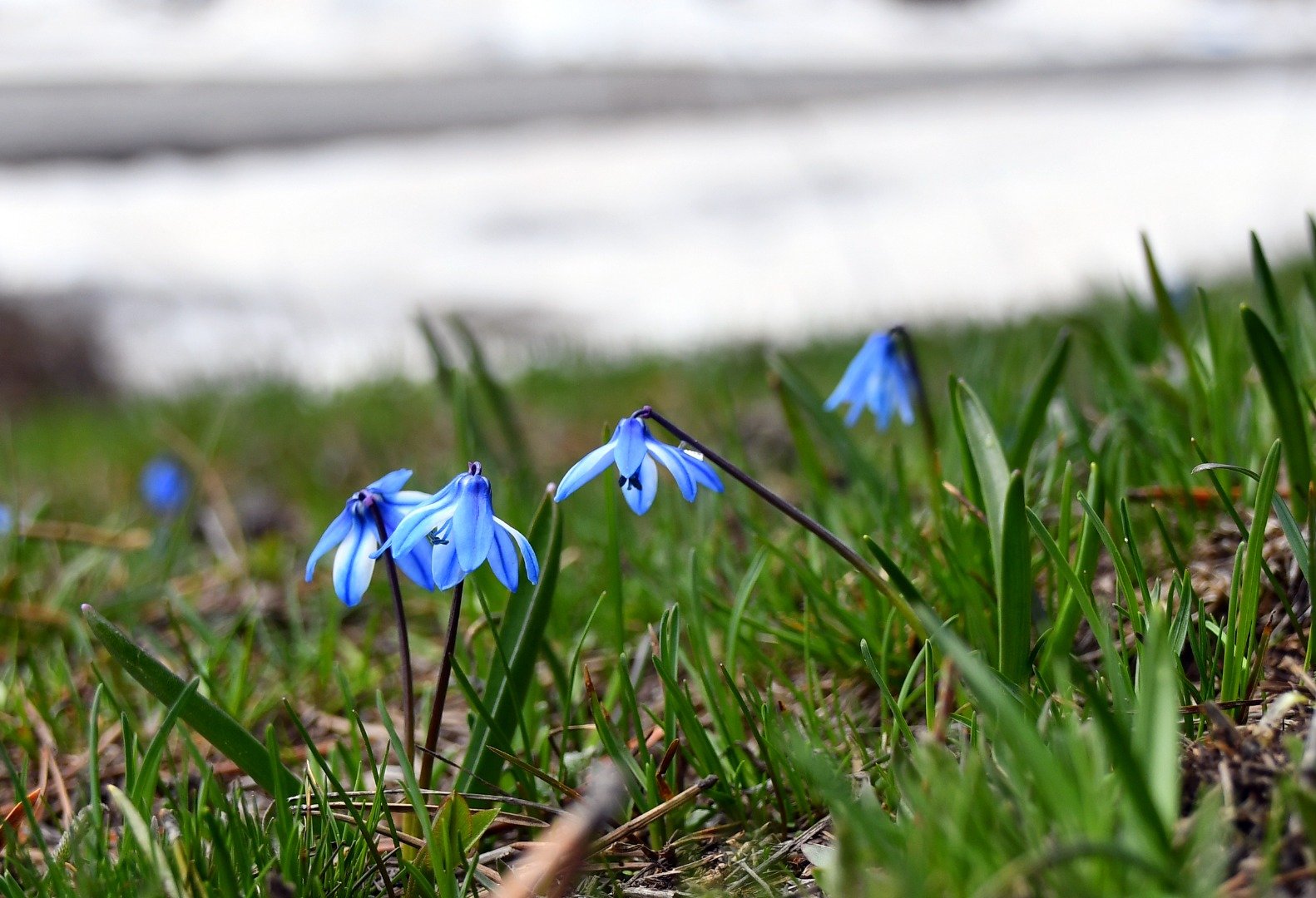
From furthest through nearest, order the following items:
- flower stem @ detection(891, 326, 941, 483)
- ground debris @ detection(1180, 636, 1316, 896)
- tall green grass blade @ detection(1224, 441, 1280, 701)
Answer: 1. flower stem @ detection(891, 326, 941, 483)
2. tall green grass blade @ detection(1224, 441, 1280, 701)
3. ground debris @ detection(1180, 636, 1316, 896)

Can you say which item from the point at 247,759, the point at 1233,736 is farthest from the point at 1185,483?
the point at 247,759

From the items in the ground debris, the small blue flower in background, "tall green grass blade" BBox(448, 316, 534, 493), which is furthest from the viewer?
the small blue flower in background

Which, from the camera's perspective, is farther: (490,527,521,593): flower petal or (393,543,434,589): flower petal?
(393,543,434,589): flower petal

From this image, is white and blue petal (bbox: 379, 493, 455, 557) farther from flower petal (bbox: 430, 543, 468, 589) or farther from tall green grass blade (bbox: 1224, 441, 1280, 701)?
tall green grass blade (bbox: 1224, 441, 1280, 701)

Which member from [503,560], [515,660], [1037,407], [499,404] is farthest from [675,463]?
[499,404]

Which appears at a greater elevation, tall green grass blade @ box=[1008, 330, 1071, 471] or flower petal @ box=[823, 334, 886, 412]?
flower petal @ box=[823, 334, 886, 412]

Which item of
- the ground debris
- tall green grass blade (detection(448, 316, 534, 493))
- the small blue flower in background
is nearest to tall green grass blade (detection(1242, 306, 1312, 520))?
the ground debris
